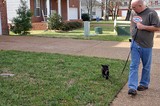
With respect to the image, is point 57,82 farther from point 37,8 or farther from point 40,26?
point 37,8

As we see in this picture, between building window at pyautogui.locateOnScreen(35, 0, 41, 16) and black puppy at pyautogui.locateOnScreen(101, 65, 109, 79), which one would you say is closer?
black puppy at pyautogui.locateOnScreen(101, 65, 109, 79)

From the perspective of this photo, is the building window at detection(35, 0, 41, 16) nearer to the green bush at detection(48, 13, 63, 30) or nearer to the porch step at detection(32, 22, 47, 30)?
the porch step at detection(32, 22, 47, 30)

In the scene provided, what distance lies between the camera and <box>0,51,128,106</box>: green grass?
4.64 meters

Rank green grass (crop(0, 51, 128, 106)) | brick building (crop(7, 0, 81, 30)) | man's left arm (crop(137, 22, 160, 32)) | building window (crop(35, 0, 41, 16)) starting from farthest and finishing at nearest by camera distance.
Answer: building window (crop(35, 0, 41, 16)), brick building (crop(7, 0, 81, 30)), man's left arm (crop(137, 22, 160, 32)), green grass (crop(0, 51, 128, 106))

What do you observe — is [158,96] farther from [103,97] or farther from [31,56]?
[31,56]

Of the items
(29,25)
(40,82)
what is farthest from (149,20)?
(29,25)

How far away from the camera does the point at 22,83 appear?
5531mm

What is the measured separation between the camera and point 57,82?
567 centimetres

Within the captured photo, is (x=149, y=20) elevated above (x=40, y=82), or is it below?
above

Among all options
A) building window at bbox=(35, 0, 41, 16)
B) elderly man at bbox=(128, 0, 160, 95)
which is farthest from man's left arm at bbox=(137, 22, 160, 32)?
building window at bbox=(35, 0, 41, 16)

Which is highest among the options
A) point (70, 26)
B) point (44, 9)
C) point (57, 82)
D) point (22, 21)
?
point (44, 9)

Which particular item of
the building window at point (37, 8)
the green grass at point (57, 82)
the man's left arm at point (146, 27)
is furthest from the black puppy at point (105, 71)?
the building window at point (37, 8)

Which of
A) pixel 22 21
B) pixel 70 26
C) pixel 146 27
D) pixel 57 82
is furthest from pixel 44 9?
pixel 146 27

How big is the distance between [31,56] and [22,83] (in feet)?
10.1
